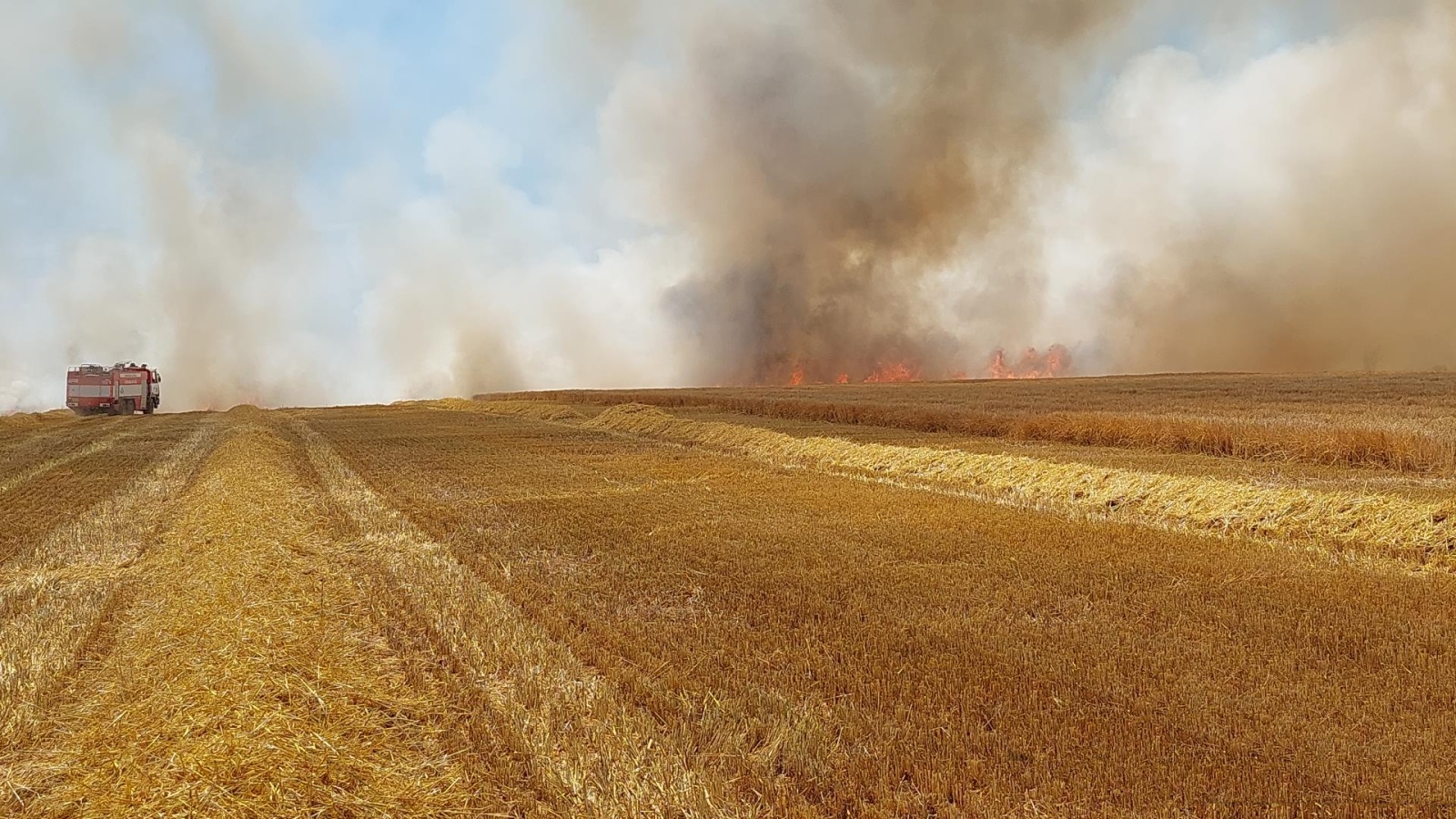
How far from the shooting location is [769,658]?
18.7ft

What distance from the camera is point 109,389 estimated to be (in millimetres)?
51062

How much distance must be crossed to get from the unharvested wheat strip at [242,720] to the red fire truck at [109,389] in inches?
2160

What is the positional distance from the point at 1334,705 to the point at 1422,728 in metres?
0.41

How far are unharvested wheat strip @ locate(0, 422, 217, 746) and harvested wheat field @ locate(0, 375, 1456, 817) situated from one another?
0.05m

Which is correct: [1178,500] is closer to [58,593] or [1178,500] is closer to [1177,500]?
[1177,500]

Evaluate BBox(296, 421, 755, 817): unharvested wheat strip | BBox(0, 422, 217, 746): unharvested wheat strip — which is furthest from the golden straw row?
BBox(0, 422, 217, 746): unharvested wheat strip

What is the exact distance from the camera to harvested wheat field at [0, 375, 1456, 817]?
3945 millimetres

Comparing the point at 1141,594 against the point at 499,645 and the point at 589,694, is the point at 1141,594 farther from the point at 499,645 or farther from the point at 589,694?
the point at 499,645

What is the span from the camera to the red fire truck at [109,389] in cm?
5009

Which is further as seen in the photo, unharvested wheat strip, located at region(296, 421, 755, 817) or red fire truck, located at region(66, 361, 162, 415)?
red fire truck, located at region(66, 361, 162, 415)

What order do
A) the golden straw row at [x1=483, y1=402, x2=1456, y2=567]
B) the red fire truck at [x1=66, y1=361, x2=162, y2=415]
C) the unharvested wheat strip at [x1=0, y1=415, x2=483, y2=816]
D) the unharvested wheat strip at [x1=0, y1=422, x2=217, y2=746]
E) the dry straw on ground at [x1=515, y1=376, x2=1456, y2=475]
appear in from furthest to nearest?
the red fire truck at [x1=66, y1=361, x2=162, y2=415] → the dry straw on ground at [x1=515, y1=376, x2=1456, y2=475] → the golden straw row at [x1=483, y1=402, x2=1456, y2=567] → the unharvested wheat strip at [x1=0, y1=422, x2=217, y2=746] → the unharvested wheat strip at [x1=0, y1=415, x2=483, y2=816]

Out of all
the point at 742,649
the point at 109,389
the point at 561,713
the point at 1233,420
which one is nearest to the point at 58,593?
the point at 561,713

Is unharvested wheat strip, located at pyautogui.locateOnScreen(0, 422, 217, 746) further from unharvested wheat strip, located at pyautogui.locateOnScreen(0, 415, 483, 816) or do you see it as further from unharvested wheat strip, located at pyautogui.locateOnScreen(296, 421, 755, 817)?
unharvested wheat strip, located at pyautogui.locateOnScreen(296, 421, 755, 817)

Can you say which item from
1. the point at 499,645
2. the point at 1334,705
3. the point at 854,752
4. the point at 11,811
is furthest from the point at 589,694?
the point at 1334,705
